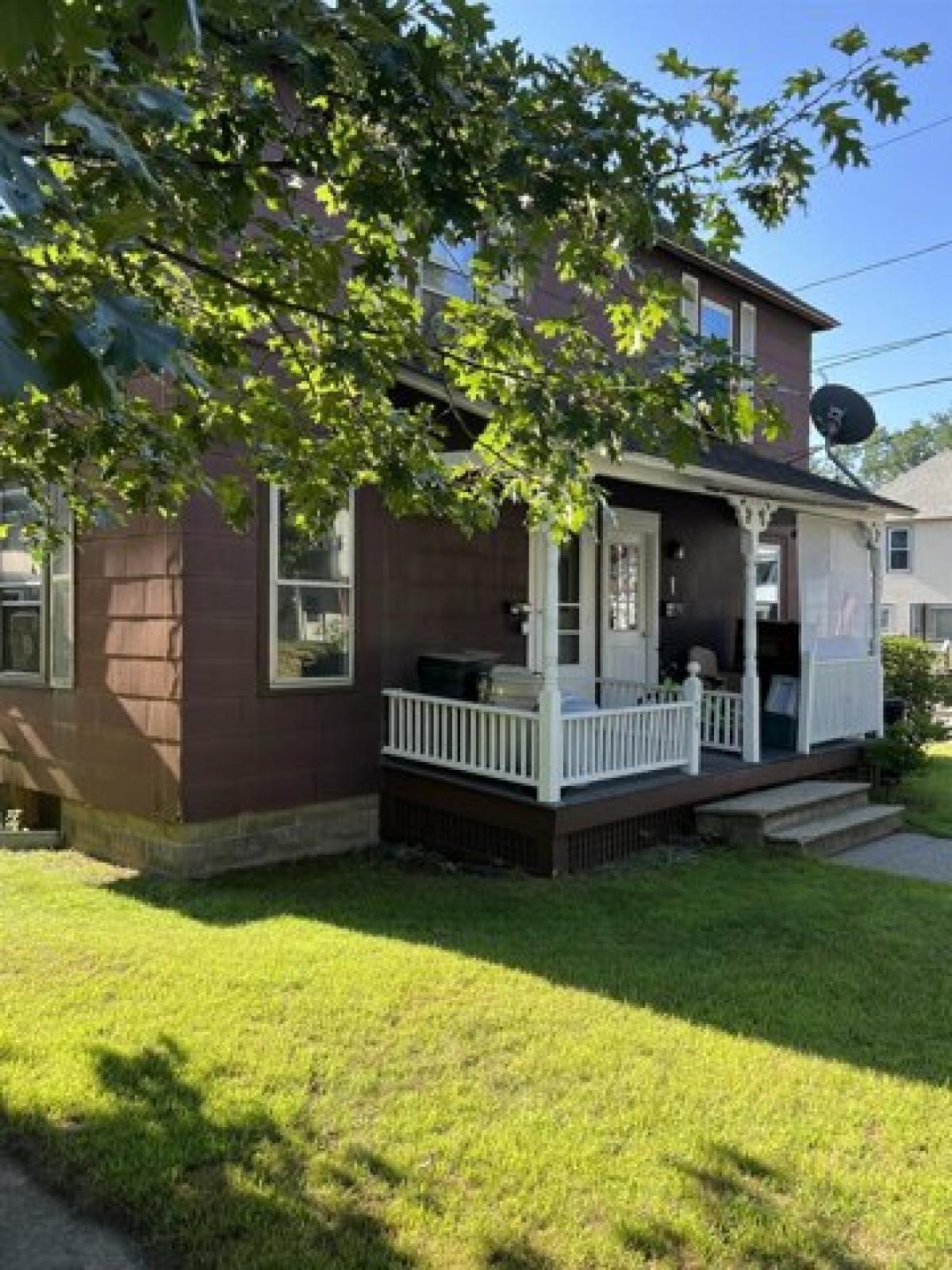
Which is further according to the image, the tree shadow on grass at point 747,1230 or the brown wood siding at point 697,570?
the brown wood siding at point 697,570

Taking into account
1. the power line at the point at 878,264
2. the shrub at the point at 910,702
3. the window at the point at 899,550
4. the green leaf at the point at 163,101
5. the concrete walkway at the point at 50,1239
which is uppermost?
the power line at the point at 878,264

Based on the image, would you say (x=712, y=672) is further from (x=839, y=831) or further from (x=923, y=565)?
(x=923, y=565)

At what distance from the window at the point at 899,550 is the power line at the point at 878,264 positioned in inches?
493

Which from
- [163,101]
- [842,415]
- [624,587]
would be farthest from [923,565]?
[163,101]

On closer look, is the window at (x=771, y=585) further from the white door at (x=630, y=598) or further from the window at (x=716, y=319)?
the white door at (x=630, y=598)

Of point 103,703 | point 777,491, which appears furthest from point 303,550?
point 777,491

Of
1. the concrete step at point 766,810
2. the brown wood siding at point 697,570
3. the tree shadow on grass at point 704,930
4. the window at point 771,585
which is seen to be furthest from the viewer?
the window at point 771,585

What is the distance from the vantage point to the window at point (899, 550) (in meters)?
32.4

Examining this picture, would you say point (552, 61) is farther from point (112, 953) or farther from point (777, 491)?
point (777, 491)

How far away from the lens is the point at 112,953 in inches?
207

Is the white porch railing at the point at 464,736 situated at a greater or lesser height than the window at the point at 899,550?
lesser

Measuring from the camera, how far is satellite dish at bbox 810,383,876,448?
509 inches

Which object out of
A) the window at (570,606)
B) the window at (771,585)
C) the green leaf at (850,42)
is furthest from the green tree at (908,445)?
the green leaf at (850,42)

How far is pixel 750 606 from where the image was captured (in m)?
9.19
